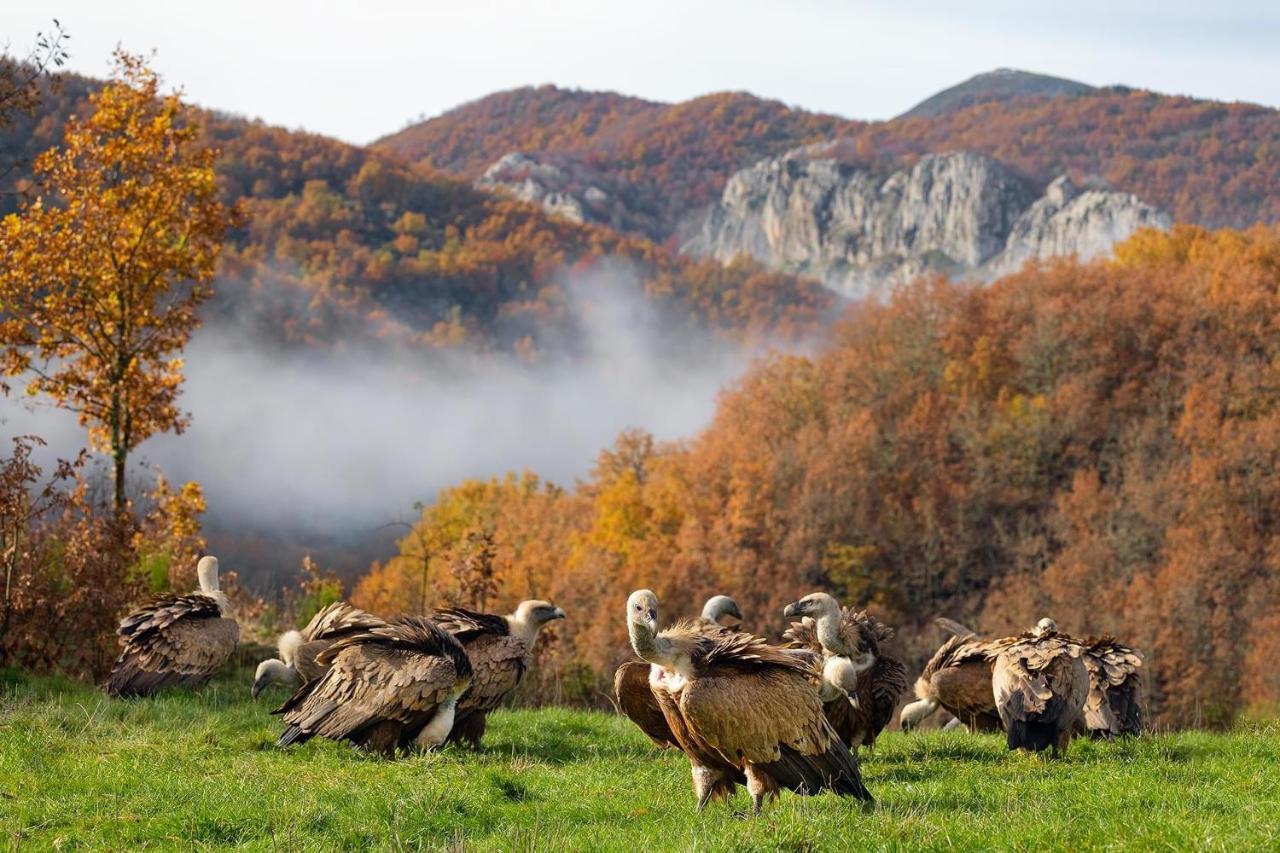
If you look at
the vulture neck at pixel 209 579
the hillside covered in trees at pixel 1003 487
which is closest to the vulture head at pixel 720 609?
the vulture neck at pixel 209 579

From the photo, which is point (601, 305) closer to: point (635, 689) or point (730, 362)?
point (730, 362)

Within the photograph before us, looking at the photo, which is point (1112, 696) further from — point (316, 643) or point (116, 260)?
point (116, 260)

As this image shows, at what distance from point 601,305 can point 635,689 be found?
529 feet

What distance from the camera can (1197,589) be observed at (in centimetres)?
6462

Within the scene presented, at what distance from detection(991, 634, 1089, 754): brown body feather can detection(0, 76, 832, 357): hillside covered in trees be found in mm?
117374

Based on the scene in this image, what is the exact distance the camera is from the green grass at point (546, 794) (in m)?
7.77

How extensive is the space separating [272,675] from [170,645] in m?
1.40

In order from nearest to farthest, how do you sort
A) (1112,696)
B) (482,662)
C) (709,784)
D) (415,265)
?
(709,784), (482,662), (1112,696), (415,265)

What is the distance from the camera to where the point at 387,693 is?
1152cm

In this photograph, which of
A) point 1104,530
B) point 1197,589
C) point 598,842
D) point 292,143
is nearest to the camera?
point 598,842

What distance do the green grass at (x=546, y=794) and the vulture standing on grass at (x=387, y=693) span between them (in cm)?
32

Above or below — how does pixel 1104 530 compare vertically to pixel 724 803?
below

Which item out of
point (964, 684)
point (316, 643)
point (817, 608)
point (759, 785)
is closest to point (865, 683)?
point (817, 608)

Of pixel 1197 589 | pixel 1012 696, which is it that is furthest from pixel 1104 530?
pixel 1012 696
